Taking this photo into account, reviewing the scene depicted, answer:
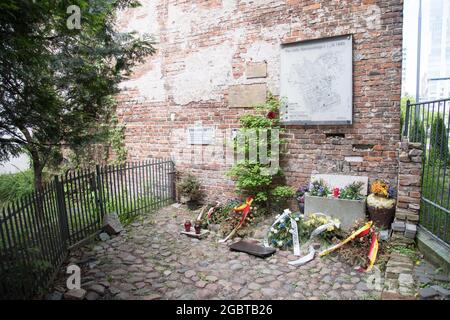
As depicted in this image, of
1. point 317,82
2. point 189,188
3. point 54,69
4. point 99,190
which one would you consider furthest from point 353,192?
point 54,69

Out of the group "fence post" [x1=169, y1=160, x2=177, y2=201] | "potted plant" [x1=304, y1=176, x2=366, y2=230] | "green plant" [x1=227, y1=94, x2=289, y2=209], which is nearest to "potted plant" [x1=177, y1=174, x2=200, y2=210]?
"fence post" [x1=169, y1=160, x2=177, y2=201]

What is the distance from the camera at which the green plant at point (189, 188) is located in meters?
6.36

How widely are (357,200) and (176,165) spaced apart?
4.01 metres

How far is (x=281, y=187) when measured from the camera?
17.9ft

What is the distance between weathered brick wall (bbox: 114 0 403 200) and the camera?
474 cm

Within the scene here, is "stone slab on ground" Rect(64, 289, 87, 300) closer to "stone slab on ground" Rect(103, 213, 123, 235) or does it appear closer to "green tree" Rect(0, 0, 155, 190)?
"green tree" Rect(0, 0, 155, 190)

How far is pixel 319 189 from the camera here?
5.01 metres

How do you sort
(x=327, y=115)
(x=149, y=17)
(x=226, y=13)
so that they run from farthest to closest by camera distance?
(x=149, y=17) < (x=226, y=13) < (x=327, y=115)

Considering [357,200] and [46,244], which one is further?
[357,200]

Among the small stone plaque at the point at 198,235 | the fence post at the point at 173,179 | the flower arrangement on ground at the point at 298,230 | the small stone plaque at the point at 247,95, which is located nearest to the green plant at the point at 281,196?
the flower arrangement on ground at the point at 298,230

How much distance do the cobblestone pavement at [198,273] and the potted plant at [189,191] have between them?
148 cm

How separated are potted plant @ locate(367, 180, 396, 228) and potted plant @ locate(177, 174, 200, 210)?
341 centimetres
